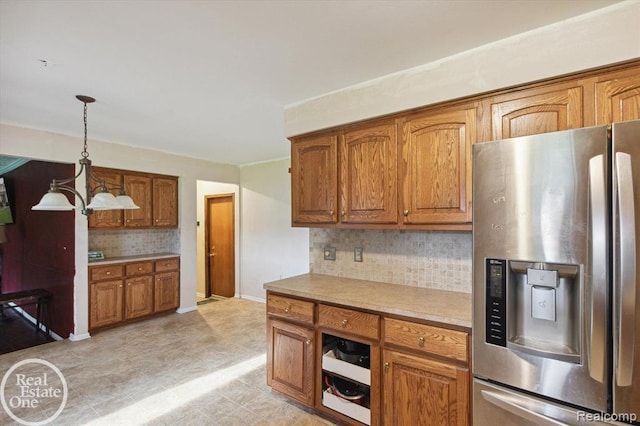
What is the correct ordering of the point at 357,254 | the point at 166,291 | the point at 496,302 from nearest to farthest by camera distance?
the point at 496,302, the point at 357,254, the point at 166,291

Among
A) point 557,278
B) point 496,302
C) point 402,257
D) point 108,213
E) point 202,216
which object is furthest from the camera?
point 202,216

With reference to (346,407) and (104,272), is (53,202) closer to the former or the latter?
(104,272)

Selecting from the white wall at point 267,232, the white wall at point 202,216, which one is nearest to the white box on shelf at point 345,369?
the white wall at point 267,232

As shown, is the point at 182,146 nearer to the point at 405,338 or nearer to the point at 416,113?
the point at 416,113

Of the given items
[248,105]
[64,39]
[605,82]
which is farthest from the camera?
[248,105]

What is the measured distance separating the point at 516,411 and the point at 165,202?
479cm

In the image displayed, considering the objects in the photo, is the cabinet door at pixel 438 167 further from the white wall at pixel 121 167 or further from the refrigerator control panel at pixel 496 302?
the white wall at pixel 121 167

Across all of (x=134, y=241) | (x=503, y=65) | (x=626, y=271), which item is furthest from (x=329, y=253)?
(x=134, y=241)

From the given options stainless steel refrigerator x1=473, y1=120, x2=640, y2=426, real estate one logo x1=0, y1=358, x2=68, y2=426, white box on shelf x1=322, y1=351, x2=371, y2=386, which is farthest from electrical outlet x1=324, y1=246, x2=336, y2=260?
real estate one logo x1=0, y1=358, x2=68, y2=426

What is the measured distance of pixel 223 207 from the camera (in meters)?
6.01

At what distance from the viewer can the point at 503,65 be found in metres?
1.76

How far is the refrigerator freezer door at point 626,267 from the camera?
113cm

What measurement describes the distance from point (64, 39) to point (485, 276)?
2550mm

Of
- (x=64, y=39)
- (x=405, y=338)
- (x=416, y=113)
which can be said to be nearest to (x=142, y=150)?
(x=64, y=39)
